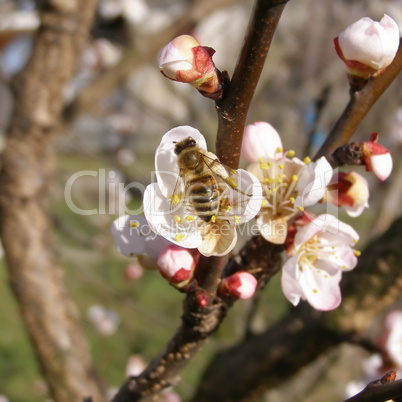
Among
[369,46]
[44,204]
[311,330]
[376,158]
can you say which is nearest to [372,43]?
[369,46]

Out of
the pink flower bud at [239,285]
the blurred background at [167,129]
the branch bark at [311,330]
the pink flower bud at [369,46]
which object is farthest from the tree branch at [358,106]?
the blurred background at [167,129]

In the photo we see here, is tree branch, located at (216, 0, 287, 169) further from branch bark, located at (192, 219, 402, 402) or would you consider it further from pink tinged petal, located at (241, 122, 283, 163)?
branch bark, located at (192, 219, 402, 402)

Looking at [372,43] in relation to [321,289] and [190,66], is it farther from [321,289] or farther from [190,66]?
[321,289]

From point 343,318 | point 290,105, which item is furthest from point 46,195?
point 290,105

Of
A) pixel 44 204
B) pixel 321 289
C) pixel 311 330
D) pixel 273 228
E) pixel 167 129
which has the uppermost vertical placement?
pixel 167 129

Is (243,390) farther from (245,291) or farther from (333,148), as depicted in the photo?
(333,148)

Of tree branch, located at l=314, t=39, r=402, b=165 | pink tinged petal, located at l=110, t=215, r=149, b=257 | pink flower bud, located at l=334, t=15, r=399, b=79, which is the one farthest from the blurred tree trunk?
pink flower bud, located at l=334, t=15, r=399, b=79
